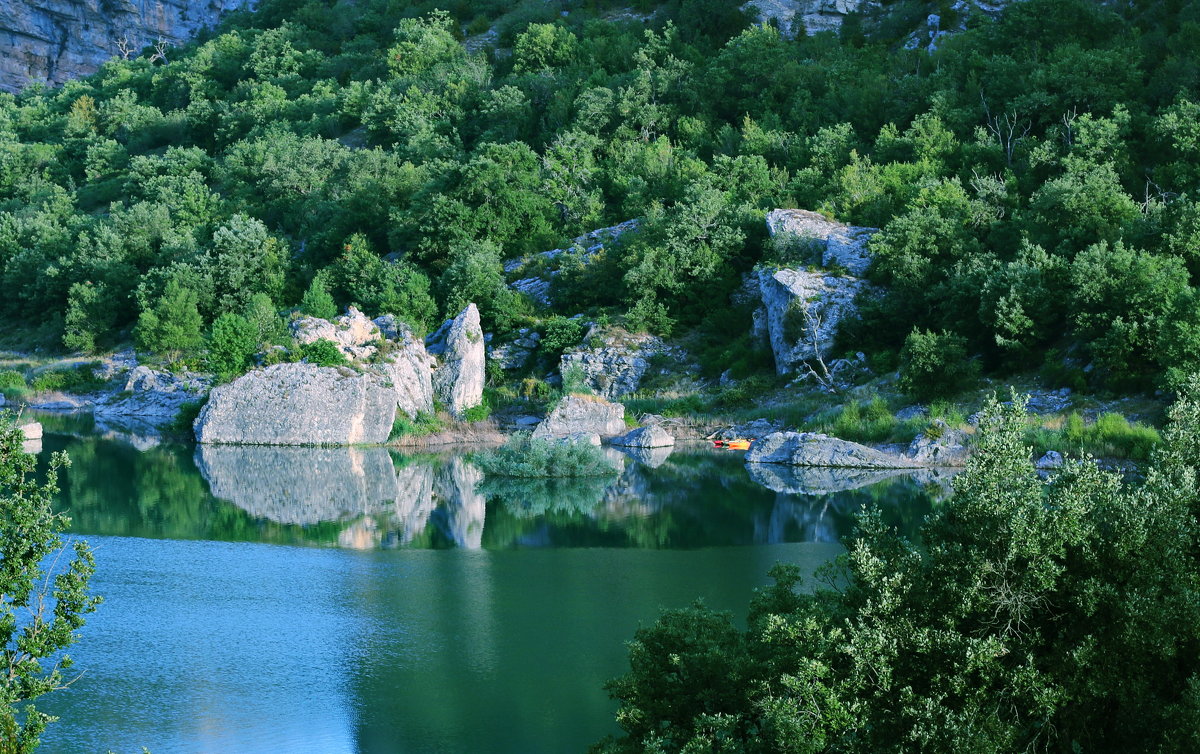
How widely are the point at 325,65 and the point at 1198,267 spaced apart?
6611 centimetres

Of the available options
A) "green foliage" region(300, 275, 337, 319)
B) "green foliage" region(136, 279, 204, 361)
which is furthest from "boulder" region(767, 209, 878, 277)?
"green foliage" region(136, 279, 204, 361)

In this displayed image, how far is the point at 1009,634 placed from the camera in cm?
966

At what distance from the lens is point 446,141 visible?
67062 mm

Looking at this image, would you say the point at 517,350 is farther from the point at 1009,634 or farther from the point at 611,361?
the point at 1009,634

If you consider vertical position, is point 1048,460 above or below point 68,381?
below

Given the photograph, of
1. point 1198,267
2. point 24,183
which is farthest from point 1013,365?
point 24,183

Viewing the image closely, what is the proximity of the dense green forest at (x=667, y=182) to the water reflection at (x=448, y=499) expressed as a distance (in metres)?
8.33

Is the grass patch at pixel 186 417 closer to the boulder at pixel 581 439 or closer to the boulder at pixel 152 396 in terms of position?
the boulder at pixel 152 396

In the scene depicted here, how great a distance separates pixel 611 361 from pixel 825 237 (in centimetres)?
1078

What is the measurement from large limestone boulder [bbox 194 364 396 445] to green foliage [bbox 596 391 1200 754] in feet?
107

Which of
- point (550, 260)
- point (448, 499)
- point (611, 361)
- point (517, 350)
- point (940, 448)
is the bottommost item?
point (448, 499)

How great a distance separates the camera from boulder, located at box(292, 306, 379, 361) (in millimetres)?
42906

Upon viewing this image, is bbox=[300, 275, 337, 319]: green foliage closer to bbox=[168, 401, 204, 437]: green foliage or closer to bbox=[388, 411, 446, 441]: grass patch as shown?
bbox=[168, 401, 204, 437]: green foliage

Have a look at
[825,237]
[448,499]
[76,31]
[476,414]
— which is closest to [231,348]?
[476,414]
